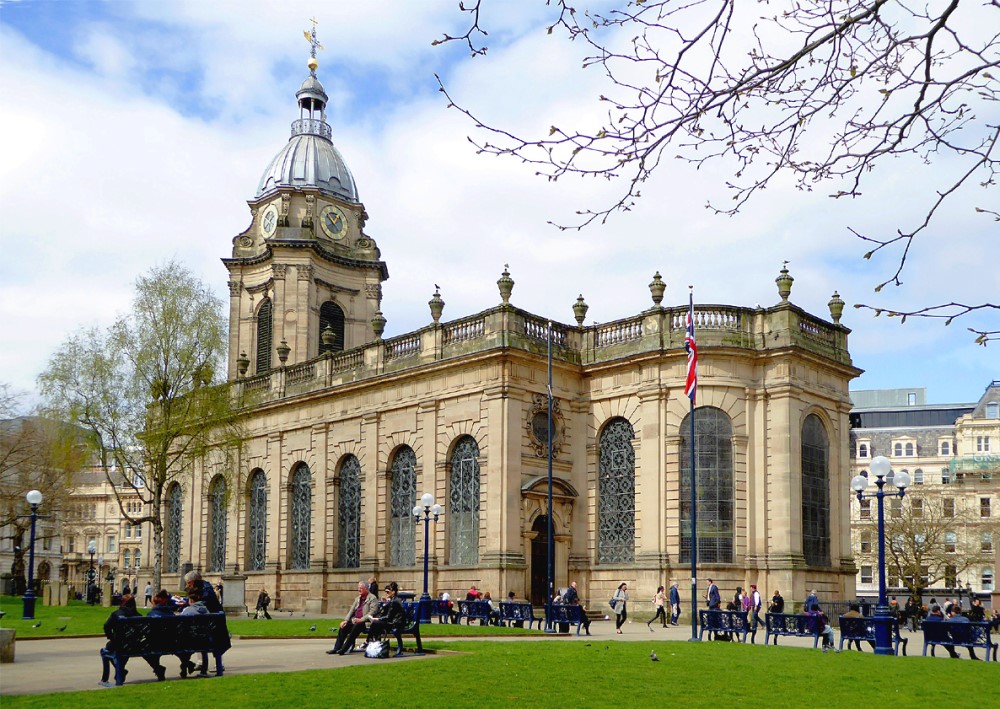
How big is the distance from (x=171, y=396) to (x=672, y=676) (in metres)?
31.5

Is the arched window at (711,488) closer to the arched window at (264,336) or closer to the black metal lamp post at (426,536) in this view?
the black metal lamp post at (426,536)

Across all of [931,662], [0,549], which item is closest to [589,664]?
[931,662]

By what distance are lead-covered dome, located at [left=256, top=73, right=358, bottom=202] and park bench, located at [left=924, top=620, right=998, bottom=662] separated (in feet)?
136

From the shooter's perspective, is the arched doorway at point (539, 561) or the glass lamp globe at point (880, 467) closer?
the glass lamp globe at point (880, 467)

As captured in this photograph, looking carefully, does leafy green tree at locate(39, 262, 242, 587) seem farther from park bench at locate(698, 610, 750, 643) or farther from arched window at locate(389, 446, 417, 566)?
park bench at locate(698, 610, 750, 643)

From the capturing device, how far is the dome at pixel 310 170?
5903 centimetres

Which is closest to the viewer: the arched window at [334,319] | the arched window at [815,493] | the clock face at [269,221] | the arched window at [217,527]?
the arched window at [815,493]

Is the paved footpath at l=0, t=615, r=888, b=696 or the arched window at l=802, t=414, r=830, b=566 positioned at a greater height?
the arched window at l=802, t=414, r=830, b=566

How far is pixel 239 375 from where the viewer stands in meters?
55.7

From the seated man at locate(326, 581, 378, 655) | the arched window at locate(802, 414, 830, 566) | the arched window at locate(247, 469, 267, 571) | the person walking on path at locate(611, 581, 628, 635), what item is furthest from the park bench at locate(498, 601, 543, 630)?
the arched window at locate(247, 469, 267, 571)

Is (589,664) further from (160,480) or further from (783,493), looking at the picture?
(160,480)

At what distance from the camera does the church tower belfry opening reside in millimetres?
55875

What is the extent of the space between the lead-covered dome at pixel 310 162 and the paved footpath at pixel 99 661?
118ft

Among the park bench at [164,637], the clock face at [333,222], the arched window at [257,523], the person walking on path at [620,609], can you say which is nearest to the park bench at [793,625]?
the person walking on path at [620,609]
